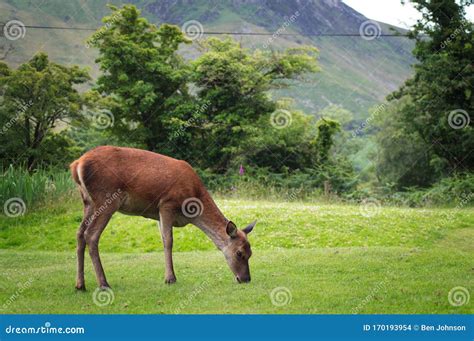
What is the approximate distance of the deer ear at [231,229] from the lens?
9.20 m

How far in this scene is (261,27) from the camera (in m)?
169

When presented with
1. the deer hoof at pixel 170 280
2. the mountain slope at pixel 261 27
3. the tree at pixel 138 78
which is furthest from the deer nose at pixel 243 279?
the mountain slope at pixel 261 27

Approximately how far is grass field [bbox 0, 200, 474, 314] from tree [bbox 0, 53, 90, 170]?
7.51 m

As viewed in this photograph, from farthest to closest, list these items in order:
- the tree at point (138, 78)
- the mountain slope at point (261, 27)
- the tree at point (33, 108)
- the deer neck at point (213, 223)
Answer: the mountain slope at point (261, 27), the tree at point (138, 78), the tree at point (33, 108), the deer neck at point (213, 223)

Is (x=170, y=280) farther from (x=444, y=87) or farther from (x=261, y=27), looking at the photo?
(x=261, y=27)

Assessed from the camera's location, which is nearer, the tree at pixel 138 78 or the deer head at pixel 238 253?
the deer head at pixel 238 253

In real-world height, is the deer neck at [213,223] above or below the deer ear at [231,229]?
below

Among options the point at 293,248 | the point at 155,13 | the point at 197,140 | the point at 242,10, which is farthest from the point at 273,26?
the point at 293,248

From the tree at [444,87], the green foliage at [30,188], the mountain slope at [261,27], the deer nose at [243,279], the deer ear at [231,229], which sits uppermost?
the tree at [444,87]

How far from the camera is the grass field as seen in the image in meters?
8.51

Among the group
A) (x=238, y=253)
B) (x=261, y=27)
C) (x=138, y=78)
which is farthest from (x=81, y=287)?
(x=261, y=27)

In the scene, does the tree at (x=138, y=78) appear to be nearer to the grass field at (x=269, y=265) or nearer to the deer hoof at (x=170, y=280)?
the grass field at (x=269, y=265)

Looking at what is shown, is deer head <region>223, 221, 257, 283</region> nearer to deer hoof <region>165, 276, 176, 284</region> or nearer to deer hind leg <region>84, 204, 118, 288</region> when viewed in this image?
deer hoof <region>165, 276, 176, 284</region>

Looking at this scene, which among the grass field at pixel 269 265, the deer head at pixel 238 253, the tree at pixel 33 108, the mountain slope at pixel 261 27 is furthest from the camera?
the mountain slope at pixel 261 27
